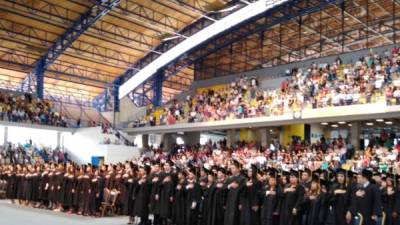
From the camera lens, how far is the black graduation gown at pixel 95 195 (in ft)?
53.9

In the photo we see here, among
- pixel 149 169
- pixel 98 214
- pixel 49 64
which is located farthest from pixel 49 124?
pixel 149 169

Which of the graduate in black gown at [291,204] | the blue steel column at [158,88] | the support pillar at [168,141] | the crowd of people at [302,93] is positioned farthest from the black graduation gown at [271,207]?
the blue steel column at [158,88]

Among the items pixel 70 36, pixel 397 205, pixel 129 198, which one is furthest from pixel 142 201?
pixel 70 36

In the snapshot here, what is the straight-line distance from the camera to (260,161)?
24766 mm

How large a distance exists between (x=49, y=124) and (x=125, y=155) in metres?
5.83

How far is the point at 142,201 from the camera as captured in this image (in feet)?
45.3

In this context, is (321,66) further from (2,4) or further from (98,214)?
(2,4)

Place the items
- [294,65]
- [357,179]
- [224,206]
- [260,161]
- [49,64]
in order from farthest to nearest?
[49,64] → [294,65] → [260,161] → [224,206] → [357,179]

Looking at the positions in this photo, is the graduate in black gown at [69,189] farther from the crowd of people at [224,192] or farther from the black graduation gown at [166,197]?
the black graduation gown at [166,197]

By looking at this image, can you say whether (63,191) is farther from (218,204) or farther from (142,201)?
(218,204)

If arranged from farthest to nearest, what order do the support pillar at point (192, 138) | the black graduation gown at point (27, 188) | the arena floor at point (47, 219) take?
the support pillar at point (192, 138) → the black graduation gown at point (27, 188) → the arena floor at point (47, 219)

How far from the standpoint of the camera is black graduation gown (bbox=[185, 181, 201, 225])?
12.7 meters

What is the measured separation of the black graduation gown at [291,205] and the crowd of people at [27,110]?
25.7 m

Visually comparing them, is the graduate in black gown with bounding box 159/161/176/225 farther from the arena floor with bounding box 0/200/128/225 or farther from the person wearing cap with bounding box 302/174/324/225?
the person wearing cap with bounding box 302/174/324/225
